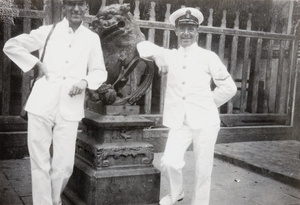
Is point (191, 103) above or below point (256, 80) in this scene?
below

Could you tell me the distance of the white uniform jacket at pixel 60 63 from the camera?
3324 mm

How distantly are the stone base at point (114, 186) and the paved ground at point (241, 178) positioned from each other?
457mm

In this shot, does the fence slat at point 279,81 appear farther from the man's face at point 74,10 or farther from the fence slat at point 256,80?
the man's face at point 74,10

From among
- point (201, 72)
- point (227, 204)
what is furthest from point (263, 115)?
point (201, 72)

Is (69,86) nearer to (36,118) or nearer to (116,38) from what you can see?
(36,118)

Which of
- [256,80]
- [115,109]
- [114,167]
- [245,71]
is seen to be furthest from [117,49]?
[256,80]

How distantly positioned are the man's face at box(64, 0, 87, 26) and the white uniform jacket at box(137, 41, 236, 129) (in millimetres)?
685

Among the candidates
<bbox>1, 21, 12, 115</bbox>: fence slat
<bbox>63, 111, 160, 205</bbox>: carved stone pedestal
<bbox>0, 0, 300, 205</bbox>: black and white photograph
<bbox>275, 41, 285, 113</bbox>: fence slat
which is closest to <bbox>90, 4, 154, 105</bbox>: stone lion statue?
<bbox>0, 0, 300, 205</bbox>: black and white photograph

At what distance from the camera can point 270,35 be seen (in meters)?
7.35

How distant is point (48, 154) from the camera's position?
3.40 meters

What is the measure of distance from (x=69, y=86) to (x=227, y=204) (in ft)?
6.81

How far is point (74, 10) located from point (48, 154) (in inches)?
50.2

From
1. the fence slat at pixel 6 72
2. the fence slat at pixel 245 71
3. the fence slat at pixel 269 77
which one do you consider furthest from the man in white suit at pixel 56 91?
the fence slat at pixel 269 77

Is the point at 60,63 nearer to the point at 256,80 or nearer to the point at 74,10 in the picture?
the point at 74,10
